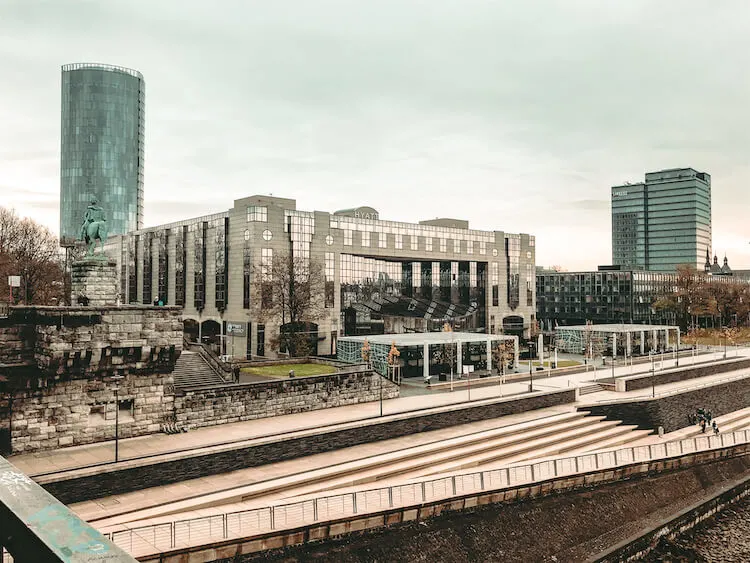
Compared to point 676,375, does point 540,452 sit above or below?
below

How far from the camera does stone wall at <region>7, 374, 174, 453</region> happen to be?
91.6 feet

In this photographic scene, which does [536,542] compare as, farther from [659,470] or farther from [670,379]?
[670,379]

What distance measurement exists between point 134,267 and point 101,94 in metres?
126

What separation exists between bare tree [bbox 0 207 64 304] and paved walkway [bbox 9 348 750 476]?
36.7m

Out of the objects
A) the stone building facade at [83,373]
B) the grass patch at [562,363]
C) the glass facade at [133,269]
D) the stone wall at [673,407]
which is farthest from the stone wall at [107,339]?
the glass facade at [133,269]

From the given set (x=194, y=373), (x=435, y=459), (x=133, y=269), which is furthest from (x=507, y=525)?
(x=133, y=269)

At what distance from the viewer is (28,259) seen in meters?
68.6

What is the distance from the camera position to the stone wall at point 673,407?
4341cm

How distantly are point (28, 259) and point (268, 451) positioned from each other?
172 feet

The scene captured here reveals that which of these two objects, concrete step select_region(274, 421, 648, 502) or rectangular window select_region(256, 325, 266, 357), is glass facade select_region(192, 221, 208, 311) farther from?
concrete step select_region(274, 421, 648, 502)

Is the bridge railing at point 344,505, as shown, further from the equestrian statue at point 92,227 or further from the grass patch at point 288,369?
the equestrian statue at point 92,227

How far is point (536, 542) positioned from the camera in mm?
28406

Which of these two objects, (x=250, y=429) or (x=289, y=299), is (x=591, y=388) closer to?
(x=250, y=429)

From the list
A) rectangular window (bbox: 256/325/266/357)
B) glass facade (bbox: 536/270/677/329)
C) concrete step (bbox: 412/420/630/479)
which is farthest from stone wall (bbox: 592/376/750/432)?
glass facade (bbox: 536/270/677/329)
